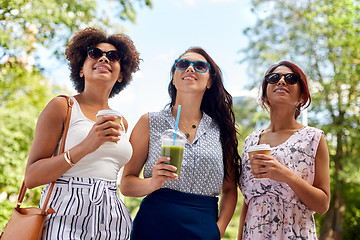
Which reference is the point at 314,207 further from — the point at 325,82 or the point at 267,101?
the point at 325,82

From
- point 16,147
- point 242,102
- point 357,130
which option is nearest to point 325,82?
point 357,130

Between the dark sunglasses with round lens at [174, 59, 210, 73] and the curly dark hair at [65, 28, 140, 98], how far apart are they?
0.39m

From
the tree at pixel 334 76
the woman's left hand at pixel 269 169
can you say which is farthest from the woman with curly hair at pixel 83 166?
the tree at pixel 334 76

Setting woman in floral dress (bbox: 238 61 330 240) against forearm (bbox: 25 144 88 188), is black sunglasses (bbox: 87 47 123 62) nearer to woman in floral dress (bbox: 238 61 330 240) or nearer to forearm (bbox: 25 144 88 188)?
forearm (bbox: 25 144 88 188)

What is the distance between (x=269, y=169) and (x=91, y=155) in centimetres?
118

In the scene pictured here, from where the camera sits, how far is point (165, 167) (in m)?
2.23

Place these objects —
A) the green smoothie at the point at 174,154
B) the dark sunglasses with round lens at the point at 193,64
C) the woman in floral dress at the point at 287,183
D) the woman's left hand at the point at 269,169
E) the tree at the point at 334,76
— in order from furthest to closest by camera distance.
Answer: the tree at the point at 334,76 → the dark sunglasses with round lens at the point at 193,64 → the woman in floral dress at the point at 287,183 → the woman's left hand at the point at 269,169 → the green smoothie at the point at 174,154

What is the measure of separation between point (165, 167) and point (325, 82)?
557 inches

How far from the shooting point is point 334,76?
14.1m

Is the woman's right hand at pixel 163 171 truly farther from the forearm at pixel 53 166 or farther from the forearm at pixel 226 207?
the forearm at pixel 226 207

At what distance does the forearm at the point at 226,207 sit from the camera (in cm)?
282

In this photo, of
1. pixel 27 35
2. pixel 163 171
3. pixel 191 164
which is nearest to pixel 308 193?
pixel 191 164

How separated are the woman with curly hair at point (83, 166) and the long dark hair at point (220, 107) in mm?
850

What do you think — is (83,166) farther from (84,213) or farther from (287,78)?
(287,78)
